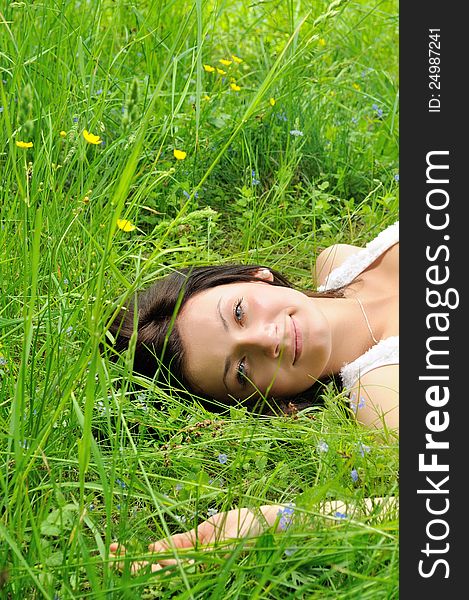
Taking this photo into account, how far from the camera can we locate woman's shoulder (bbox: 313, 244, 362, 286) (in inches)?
123

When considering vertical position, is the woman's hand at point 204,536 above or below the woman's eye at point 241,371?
below

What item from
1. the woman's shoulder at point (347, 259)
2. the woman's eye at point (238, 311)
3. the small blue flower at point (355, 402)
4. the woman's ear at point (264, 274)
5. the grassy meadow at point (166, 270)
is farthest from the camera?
the woman's shoulder at point (347, 259)

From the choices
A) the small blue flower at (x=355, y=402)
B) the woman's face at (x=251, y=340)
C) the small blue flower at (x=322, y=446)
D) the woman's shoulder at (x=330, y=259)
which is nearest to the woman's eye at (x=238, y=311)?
the woman's face at (x=251, y=340)

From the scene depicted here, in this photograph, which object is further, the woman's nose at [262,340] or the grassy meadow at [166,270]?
the woman's nose at [262,340]

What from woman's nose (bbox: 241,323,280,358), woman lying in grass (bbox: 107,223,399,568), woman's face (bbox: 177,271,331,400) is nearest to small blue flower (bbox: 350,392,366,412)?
woman lying in grass (bbox: 107,223,399,568)

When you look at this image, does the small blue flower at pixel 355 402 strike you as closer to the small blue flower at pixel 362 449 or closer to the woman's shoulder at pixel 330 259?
the small blue flower at pixel 362 449

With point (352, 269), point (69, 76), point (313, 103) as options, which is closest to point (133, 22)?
point (313, 103)

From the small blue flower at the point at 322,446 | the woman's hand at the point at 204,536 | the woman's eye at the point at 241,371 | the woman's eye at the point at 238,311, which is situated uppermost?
the woman's eye at the point at 238,311

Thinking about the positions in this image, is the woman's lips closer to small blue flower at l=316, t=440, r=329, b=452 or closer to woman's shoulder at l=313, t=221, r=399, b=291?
small blue flower at l=316, t=440, r=329, b=452

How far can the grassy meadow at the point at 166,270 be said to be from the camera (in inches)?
60.0

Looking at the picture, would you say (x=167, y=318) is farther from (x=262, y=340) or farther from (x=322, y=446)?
(x=322, y=446)

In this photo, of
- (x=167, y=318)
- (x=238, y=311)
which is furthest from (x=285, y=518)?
(x=167, y=318)

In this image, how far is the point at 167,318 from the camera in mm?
2717

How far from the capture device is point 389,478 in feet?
6.30
